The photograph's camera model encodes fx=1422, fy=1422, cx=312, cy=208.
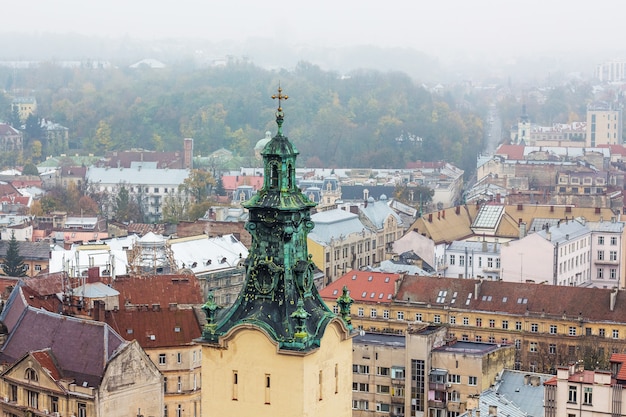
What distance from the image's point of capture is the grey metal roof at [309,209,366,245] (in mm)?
89125

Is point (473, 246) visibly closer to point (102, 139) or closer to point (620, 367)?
point (620, 367)

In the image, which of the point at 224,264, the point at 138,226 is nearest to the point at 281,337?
the point at 224,264

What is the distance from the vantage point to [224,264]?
253 ft

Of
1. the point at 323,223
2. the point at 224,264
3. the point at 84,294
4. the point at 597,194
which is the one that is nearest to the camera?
the point at 84,294

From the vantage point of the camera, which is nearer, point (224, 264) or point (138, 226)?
point (224, 264)

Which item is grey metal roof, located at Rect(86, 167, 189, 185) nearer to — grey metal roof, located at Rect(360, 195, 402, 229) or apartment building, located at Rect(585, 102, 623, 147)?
grey metal roof, located at Rect(360, 195, 402, 229)

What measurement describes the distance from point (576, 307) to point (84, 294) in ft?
72.6

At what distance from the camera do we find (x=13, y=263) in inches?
3280

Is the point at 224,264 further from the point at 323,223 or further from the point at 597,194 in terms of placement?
the point at 597,194

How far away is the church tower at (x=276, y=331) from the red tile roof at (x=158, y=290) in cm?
3953

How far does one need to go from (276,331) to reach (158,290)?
42.1m

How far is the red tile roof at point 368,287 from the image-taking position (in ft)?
224

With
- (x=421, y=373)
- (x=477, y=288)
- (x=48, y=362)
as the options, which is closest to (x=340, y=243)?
(x=477, y=288)

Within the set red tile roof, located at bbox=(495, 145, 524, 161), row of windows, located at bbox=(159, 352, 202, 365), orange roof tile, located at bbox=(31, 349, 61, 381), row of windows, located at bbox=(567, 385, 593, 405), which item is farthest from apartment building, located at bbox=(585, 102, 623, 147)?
row of windows, located at bbox=(567, 385, 593, 405)
